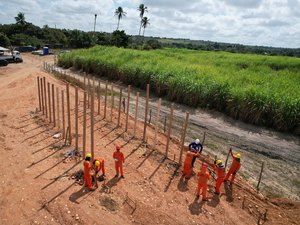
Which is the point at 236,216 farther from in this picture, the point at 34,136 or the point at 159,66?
the point at 159,66

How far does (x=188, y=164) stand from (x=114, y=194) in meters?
2.37

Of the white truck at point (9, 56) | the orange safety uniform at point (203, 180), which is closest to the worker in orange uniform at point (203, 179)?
the orange safety uniform at point (203, 180)

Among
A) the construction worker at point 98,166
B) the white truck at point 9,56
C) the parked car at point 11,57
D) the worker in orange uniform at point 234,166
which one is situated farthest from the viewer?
the parked car at point 11,57

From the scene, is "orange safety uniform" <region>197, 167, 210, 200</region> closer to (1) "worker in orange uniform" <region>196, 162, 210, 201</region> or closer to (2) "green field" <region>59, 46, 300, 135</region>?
(1) "worker in orange uniform" <region>196, 162, 210, 201</region>

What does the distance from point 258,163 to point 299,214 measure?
3.14m

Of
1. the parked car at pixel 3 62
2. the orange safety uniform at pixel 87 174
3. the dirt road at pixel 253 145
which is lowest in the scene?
the parked car at pixel 3 62

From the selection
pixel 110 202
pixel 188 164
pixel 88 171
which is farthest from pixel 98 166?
pixel 188 164

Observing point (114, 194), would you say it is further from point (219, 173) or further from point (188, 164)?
point (219, 173)

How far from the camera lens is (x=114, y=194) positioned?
287 inches

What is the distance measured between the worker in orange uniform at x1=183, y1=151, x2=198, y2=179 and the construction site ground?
7.3 inches

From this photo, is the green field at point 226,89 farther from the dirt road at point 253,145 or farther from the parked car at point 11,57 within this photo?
the parked car at point 11,57

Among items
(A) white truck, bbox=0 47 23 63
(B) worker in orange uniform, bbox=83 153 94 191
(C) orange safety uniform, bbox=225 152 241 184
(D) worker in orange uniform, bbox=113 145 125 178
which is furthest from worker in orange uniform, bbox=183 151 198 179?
(A) white truck, bbox=0 47 23 63

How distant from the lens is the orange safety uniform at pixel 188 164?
806 centimetres

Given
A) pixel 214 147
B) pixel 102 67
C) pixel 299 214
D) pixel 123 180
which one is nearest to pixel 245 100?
pixel 214 147
